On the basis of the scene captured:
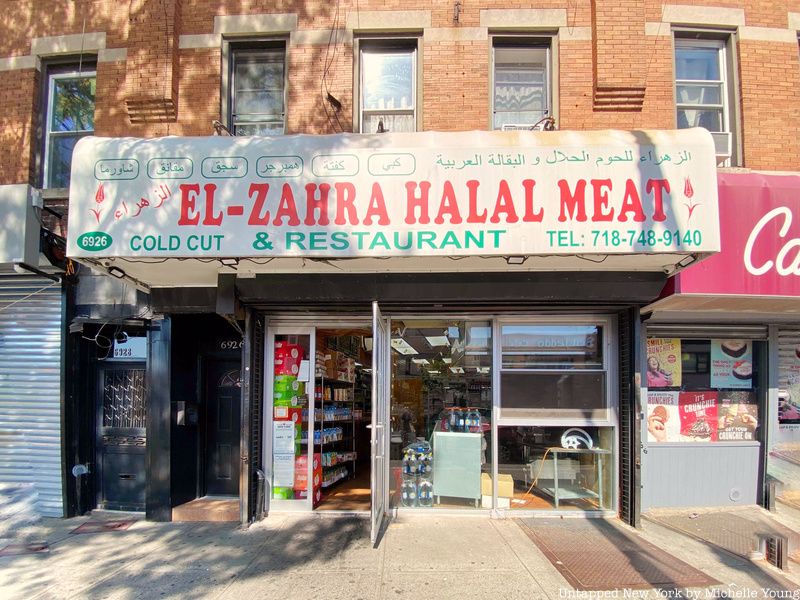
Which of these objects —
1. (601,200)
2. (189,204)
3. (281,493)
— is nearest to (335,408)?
(281,493)

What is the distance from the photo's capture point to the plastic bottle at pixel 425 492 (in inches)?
284

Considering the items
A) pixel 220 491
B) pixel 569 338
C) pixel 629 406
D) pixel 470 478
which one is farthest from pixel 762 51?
pixel 220 491

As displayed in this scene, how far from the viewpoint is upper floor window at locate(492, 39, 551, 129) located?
24.5ft

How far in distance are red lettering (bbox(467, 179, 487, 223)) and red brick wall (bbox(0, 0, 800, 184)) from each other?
2.09m

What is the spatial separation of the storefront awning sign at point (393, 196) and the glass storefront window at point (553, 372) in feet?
7.01

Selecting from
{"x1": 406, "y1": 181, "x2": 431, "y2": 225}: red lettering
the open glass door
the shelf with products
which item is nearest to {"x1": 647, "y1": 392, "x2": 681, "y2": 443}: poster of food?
the open glass door

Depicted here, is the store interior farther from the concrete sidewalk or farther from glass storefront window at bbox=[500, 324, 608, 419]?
the concrete sidewalk

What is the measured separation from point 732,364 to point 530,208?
448 cm

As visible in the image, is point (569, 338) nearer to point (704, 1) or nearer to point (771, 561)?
point (771, 561)

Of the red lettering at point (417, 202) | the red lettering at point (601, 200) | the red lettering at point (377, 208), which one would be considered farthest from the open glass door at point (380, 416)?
the red lettering at point (601, 200)

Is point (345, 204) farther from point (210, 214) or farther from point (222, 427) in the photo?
point (222, 427)

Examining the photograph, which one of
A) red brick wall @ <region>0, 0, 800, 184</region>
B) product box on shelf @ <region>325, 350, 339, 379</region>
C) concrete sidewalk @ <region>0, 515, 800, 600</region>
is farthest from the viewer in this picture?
product box on shelf @ <region>325, 350, 339, 379</region>

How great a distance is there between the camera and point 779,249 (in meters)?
6.09

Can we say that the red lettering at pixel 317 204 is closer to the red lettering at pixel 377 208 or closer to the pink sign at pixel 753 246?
the red lettering at pixel 377 208
